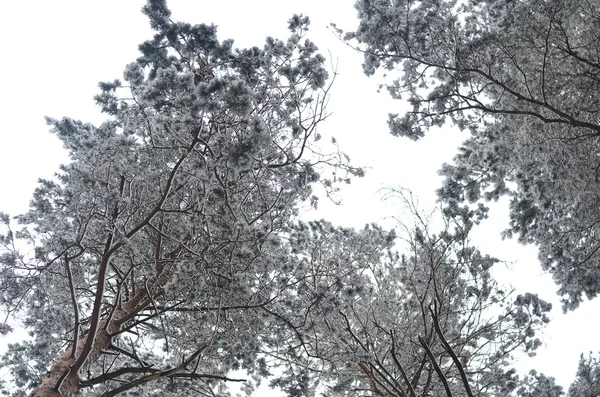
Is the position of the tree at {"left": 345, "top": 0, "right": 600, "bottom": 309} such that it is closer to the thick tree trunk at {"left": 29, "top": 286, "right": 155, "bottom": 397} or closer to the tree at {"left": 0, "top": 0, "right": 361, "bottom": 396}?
the tree at {"left": 0, "top": 0, "right": 361, "bottom": 396}

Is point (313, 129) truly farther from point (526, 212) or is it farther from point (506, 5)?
point (526, 212)

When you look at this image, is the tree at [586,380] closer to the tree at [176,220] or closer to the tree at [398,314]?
the tree at [398,314]

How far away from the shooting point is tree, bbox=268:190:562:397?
628cm

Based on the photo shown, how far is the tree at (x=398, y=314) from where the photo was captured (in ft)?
20.6

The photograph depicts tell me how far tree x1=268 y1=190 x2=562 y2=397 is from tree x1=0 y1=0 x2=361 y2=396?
656mm

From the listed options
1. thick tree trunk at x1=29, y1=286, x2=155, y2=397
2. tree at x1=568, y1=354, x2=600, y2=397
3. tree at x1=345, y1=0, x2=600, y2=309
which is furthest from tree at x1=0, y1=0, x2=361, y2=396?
tree at x1=568, y1=354, x2=600, y2=397

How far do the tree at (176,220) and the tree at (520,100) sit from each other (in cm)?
218

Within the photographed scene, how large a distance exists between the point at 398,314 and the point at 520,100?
396cm

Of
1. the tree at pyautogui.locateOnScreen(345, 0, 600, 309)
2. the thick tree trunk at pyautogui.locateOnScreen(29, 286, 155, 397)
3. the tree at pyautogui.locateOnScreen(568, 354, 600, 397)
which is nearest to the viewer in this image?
the thick tree trunk at pyautogui.locateOnScreen(29, 286, 155, 397)

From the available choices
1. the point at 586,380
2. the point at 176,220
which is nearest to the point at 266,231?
the point at 176,220

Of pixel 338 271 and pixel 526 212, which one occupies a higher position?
pixel 526 212

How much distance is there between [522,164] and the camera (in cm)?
927

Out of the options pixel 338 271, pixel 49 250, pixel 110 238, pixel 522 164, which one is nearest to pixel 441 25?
pixel 522 164

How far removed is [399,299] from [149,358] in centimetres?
443
